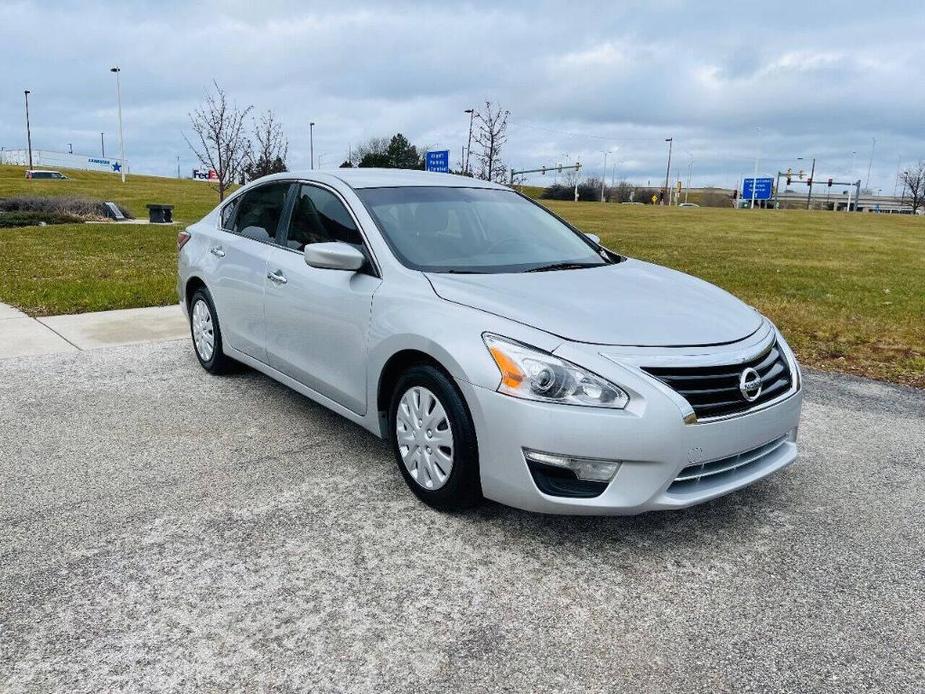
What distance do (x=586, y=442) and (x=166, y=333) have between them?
212 inches

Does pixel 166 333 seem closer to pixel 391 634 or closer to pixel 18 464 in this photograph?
pixel 18 464

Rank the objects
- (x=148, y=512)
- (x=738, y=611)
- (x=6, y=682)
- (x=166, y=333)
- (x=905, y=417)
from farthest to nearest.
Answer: (x=166, y=333), (x=905, y=417), (x=148, y=512), (x=738, y=611), (x=6, y=682)

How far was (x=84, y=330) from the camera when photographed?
7145mm

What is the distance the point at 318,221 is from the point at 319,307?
2.02 feet

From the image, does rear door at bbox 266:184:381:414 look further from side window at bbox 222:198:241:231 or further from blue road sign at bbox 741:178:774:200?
blue road sign at bbox 741:178:774:200

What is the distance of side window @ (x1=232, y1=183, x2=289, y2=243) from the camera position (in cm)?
482

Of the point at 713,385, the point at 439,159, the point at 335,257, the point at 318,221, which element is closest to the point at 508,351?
the point at 713,385

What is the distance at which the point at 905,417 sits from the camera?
16.8ft

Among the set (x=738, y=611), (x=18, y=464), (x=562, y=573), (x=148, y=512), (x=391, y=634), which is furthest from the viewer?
(x=18, y=464)

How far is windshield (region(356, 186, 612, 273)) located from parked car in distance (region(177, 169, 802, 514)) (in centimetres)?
1

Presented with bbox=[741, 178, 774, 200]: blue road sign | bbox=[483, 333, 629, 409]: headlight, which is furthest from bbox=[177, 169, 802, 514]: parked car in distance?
bbox=[741, 178, 774, 200]: blue road sign

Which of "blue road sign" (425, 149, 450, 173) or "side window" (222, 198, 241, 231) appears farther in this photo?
"blue road sign" (425, 149, 450, 173)

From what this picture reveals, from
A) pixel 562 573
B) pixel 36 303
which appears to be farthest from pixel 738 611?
pixel 36 303

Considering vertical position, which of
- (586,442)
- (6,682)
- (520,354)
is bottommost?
(6,682)
